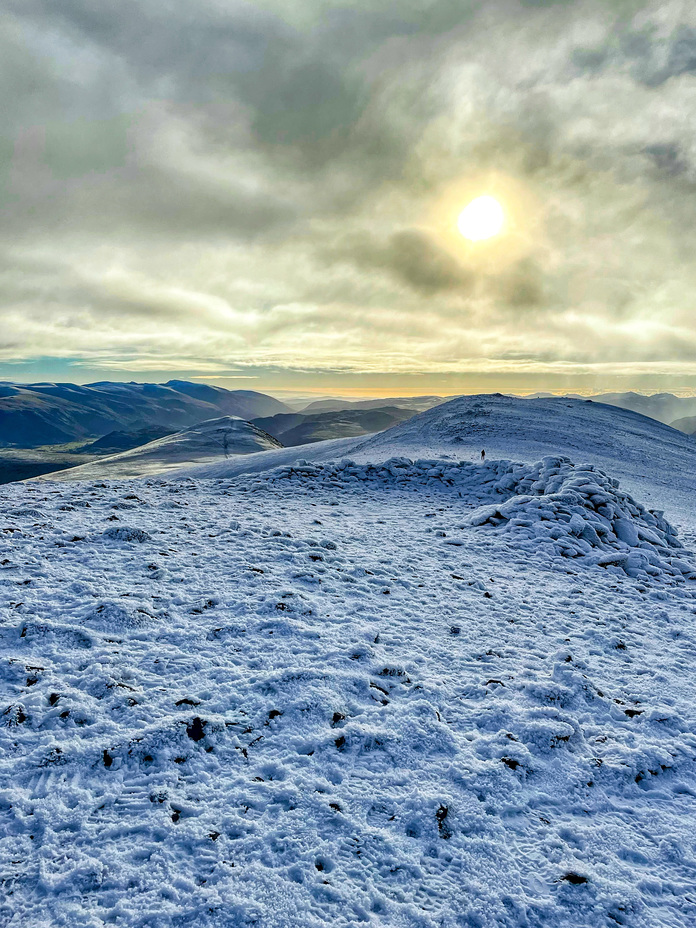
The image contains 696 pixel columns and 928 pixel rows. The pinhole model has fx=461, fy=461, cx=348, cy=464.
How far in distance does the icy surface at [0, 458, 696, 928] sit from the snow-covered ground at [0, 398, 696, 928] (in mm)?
21

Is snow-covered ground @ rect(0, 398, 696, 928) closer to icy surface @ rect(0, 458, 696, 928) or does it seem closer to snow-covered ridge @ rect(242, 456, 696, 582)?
icy surface @ rect(0, 458, 696, 928)

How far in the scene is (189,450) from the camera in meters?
61.2

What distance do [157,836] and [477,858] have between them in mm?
2273

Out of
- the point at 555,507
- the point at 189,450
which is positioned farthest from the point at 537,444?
the point at 189,450

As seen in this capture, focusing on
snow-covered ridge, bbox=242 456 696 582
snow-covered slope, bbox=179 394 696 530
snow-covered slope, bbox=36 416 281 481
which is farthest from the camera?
snow-covered slope, bbox=36 416 281 481

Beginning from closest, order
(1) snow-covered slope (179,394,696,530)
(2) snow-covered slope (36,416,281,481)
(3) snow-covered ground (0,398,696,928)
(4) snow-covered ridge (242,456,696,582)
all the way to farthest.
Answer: (3) snow-covered ground (0,398,696,928) < (4) snow-covered ridge (242,456,696,582) < (1) snow-covered slope (179,394,696,530) < (2) snow-covered slope (36,416,281,481)

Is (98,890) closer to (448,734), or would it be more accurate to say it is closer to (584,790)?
(448,734)

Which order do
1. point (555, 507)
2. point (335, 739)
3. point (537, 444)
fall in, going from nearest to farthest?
point (335, 739) → point (555, 507) → point (537, 444)

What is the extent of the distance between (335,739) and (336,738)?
1 centimetres

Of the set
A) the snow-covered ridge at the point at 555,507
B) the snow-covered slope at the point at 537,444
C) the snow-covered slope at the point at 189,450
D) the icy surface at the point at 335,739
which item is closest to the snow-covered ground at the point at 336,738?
the icy surface at the point at 335,739

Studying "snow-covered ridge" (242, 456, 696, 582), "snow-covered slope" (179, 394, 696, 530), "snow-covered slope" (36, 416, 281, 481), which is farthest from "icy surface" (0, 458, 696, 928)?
"snow-covered slope" (36, 416, 281, 481)

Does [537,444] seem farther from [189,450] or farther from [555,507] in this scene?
[189,450]

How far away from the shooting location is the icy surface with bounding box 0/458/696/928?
300 cm

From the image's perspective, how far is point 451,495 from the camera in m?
14.8
